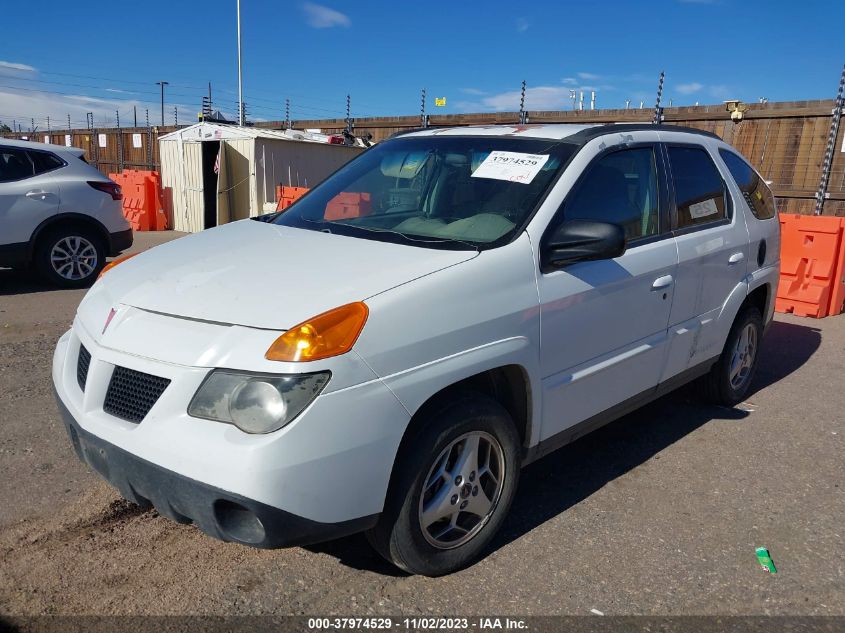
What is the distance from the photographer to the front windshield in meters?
3.12

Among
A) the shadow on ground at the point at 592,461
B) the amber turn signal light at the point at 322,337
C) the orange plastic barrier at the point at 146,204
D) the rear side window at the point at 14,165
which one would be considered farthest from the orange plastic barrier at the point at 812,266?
the orange plastic barrier at the point at 146,204

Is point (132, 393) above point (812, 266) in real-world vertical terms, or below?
above

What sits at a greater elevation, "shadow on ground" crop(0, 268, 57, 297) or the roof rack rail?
the roof rack rail

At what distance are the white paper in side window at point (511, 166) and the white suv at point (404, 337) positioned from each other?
0.01 meters

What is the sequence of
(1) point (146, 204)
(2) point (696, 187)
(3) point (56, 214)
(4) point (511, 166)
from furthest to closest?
(1) point (146, 204) → (3) point (56, 214) → (2) point (696, 187) → (4) point (511, 166)

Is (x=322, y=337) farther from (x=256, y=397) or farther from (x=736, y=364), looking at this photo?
(x=736, y=364)

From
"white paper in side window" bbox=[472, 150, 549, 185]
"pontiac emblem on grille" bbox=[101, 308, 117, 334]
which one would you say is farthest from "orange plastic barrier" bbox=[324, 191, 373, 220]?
"pontiac emblem on grille" bbox=[101, 308, 117, 334]

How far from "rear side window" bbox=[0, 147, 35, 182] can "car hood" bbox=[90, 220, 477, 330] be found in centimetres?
581

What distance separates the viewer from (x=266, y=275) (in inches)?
106

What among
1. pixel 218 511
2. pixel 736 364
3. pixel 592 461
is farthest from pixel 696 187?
pixel 218 511

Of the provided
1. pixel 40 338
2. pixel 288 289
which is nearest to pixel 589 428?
pixel 288 289

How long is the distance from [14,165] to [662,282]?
7.51 meters

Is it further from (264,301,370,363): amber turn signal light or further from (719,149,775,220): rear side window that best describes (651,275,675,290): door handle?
(264,301,370,363): amber turn signal light

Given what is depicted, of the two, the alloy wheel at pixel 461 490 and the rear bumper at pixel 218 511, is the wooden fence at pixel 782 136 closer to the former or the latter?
the alloy wheel at pixel 461 490
